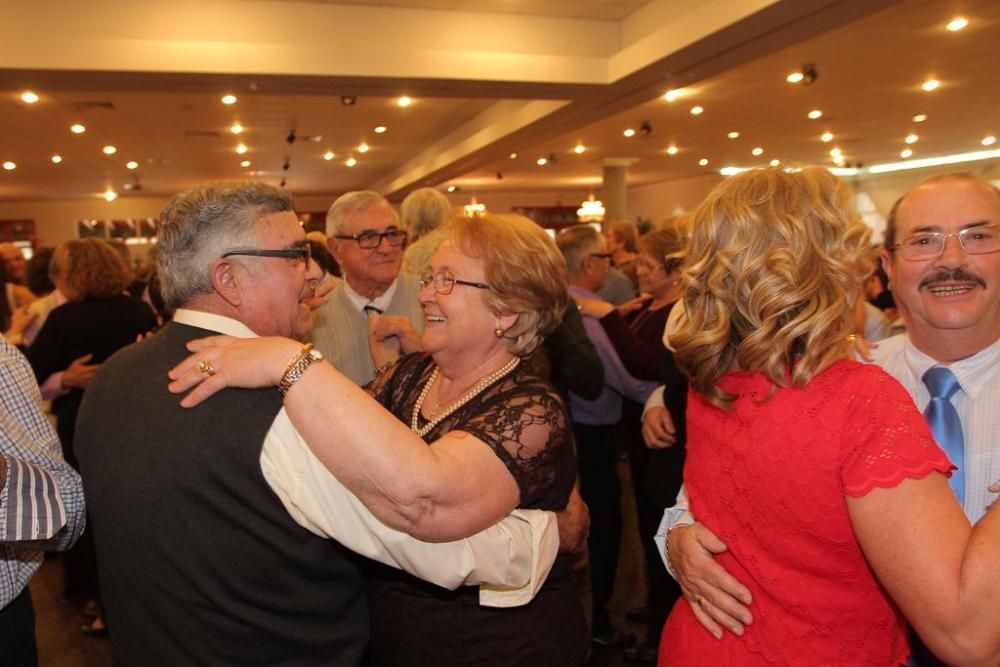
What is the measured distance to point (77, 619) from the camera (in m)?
4.11

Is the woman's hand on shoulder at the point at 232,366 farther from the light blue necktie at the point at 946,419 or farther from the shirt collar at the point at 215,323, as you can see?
the light blue necktie at the point at 946,419

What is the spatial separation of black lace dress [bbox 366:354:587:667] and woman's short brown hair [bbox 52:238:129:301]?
2907 mm

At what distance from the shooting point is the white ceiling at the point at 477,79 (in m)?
5.95

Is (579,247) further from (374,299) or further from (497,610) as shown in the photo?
(497,610)

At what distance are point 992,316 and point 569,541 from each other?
1114 millimetres

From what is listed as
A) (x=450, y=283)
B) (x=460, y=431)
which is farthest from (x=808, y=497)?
(x=450, y=283)

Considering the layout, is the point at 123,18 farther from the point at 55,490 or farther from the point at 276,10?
the point at 55,490

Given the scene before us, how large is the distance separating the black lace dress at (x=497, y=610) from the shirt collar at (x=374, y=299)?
1.36 meters

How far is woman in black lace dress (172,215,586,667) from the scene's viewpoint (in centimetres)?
113

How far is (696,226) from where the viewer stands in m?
1.34

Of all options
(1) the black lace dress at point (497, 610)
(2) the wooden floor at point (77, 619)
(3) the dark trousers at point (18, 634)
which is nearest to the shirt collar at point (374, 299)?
(1) the black lace dress at point (497, 610)

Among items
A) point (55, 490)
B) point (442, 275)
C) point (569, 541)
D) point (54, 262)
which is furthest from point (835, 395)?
point (54, 262)

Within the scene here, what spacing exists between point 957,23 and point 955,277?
672 centimetres

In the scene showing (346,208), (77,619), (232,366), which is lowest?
(77,619)
